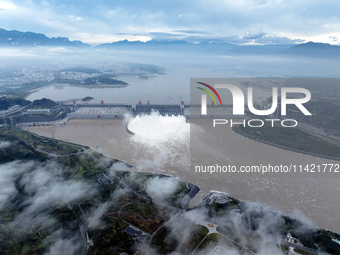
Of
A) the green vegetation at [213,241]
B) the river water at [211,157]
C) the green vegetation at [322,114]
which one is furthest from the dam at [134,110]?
the green vegetation at [213,241]

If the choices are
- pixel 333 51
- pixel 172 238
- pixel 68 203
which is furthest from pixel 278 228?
pixel 333 51

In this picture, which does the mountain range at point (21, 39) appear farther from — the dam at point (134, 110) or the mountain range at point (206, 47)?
the dam at point (134, 110)

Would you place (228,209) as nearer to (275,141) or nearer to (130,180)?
(130,180)

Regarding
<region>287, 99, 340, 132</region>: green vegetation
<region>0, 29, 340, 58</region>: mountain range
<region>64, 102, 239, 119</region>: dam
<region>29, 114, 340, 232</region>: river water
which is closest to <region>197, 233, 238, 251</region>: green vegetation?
<region>29, 114, 340, 232</region>: river water

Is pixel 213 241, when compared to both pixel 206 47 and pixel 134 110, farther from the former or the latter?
pixel 206 47

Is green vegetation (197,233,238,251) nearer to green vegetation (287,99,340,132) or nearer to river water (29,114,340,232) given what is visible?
river water (29,114,340,232)

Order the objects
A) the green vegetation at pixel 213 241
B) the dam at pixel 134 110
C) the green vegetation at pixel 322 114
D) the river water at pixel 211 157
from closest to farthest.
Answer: the green vegetation at pixel 213 241 < the river water at pixel 211 157 < the green vegetation at pixel 322 114 < the dam at pixel 134 110

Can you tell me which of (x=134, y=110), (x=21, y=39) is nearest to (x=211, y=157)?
(x=134, y=110)

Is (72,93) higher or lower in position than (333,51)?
lower
